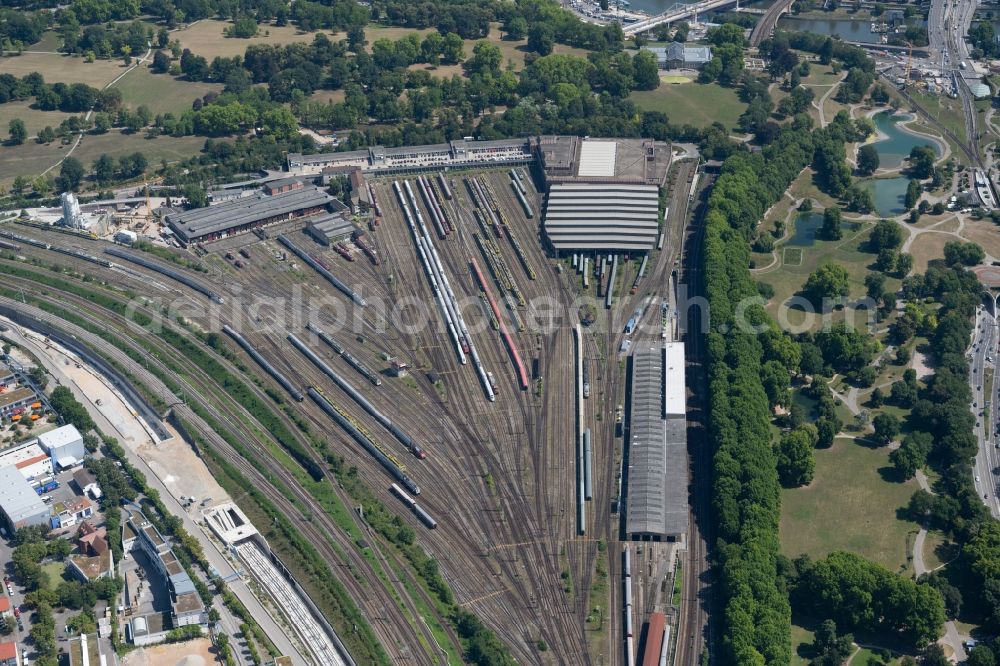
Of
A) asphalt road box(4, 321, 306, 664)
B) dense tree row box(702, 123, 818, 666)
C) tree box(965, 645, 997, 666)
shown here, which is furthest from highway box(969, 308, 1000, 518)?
asphalt road box(4, 321, 306, 664)

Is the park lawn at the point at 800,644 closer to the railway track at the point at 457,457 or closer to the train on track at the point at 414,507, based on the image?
the railway track at the point at 457,457

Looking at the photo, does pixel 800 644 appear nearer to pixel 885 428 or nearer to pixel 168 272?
pixel 885 428

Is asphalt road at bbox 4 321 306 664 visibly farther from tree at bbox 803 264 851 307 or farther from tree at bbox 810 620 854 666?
tree at bbox 803 264 851 307

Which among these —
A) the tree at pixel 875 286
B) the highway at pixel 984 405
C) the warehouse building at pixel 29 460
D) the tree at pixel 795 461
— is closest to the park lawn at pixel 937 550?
the highway at pixel 984 405

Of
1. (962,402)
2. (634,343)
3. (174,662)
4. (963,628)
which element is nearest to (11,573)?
(174,662)

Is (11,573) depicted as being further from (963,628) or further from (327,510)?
(963,628)

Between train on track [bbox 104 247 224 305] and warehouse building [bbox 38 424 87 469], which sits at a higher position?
train on track [bbox 104 247 224 305]

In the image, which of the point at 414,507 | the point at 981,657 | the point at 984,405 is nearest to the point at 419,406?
the point at 414,507
